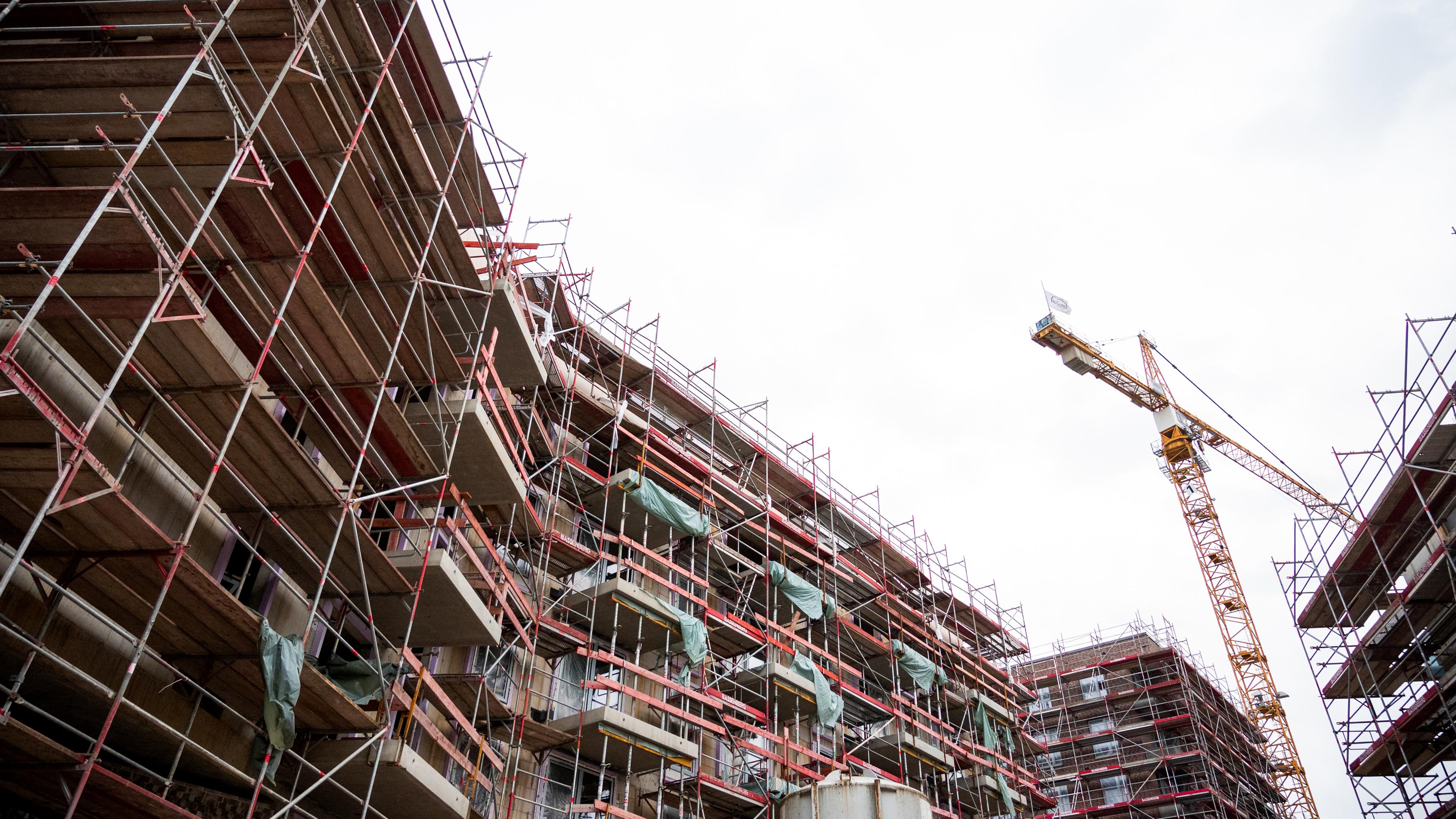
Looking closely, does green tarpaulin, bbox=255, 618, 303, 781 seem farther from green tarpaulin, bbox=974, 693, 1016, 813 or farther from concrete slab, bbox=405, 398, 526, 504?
green tarpaulin, bbox=974, 693, 1016, 813

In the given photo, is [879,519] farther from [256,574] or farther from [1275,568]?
[256,574]

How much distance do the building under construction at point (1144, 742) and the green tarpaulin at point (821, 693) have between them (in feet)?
51.4

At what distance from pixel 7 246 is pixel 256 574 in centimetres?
512

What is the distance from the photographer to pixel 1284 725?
53.2 meters

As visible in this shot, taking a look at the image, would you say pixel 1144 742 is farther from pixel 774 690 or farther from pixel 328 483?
pixel 328 483

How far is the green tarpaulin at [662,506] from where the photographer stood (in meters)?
22.3

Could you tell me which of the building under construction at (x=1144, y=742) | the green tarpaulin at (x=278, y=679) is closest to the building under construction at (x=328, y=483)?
the green tarpaulin at (x=278, y=679)

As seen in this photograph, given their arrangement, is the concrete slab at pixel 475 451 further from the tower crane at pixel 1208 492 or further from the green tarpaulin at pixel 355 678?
the tower crane at pixel 1208 492

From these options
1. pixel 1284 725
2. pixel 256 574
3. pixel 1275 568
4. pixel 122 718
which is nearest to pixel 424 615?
pixel 256 574

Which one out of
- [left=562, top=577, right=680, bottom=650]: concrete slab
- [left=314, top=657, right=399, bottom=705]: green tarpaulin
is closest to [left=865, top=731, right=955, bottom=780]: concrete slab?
[left=562, top=577, right=680, bottom=650]: concrete slab

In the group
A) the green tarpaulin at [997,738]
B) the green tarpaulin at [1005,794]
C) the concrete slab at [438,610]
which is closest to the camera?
the concrete slab at [438,610]

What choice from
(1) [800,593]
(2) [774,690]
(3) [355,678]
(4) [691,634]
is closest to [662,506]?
(4) [691,634]

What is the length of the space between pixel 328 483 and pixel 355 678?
3.26 metres

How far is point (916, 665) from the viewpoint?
97.3 ft
